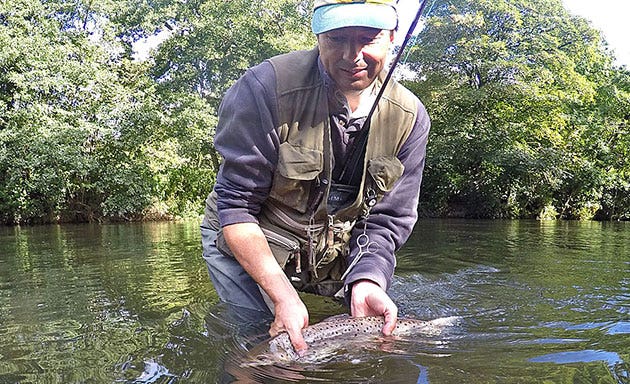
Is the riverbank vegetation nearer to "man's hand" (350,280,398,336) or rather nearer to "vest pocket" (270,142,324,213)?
"vest pocket" (270,142,324,213)

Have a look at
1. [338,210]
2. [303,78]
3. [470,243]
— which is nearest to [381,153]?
[338,210]

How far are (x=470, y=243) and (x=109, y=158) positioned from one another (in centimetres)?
1679

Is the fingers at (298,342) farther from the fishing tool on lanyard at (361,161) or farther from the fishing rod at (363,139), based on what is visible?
the fishing rod at (363,139)

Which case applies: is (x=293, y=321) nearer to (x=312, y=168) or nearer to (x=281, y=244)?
(x=281, y=244)

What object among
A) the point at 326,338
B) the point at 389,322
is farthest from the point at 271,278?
the point at 389,322

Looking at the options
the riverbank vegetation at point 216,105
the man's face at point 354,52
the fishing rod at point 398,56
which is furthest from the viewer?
the riverbank vegetation at point 216,105

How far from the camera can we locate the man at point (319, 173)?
2.73 meters

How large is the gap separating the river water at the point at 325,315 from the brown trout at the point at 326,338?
0.20 ft

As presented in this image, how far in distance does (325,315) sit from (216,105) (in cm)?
2482

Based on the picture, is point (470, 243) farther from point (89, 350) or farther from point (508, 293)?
point (89, 350)

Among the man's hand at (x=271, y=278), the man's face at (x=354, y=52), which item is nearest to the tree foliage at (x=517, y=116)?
the man's face at (x=354, y=52)

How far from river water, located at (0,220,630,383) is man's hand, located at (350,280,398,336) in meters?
0.16

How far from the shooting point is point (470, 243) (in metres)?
10.5

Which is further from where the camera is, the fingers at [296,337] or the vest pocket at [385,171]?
the vest pocket at [385,171]
